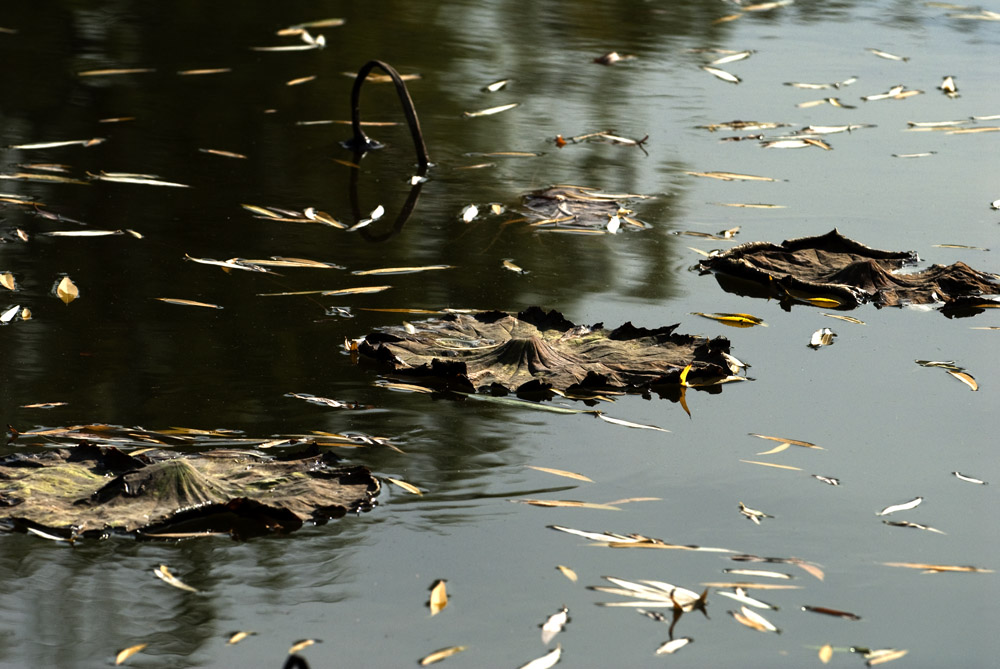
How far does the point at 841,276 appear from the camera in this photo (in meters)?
3.38

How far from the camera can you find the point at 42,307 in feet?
10.0

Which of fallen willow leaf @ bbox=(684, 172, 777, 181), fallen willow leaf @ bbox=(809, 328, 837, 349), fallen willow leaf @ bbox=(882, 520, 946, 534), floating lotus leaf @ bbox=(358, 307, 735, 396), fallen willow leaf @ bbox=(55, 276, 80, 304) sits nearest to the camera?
fallen willow leaf @ bbox=(882, 520, 946, 534)

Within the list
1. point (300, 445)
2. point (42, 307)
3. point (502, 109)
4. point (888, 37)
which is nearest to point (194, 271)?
point (42, 307)

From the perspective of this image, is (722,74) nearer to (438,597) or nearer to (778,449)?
(778,449)

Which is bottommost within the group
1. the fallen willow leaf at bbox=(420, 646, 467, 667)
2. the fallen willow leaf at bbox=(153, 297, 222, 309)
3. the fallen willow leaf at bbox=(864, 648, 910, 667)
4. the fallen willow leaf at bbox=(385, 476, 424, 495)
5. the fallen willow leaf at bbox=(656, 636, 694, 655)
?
the fallen willow leaf at bbox=(864, 648, 910, 667)

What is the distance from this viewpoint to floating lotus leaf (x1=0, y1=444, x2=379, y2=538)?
6.82ft

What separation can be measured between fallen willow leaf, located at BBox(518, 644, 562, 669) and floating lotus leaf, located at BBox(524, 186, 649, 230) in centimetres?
214

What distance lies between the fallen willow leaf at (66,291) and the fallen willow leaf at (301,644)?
1596 millimetres

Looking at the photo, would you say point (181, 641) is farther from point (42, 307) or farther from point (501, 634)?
point (42, 307)

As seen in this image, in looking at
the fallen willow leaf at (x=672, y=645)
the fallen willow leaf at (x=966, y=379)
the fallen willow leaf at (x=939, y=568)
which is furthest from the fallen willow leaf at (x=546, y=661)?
the fallen willow leaf at (x=966, y=379)

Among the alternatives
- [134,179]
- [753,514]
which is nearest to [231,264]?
[134,179]

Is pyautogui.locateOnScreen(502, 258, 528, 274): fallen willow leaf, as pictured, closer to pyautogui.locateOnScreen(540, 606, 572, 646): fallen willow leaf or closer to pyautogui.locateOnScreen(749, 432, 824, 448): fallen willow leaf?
pyautogui.locateOnScreen(749, 432, 824, 448): fallen willow leaf

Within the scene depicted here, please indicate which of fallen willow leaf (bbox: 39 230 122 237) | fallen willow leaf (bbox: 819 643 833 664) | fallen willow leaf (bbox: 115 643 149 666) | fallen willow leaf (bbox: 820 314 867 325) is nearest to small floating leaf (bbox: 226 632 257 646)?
fallen willow leaf (bbox: 115 643 149 666)

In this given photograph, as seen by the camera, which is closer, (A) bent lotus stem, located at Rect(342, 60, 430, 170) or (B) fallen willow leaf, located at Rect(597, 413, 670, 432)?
(B) fallen willow leaf, located at Rect(597, 413, 670, 432)
